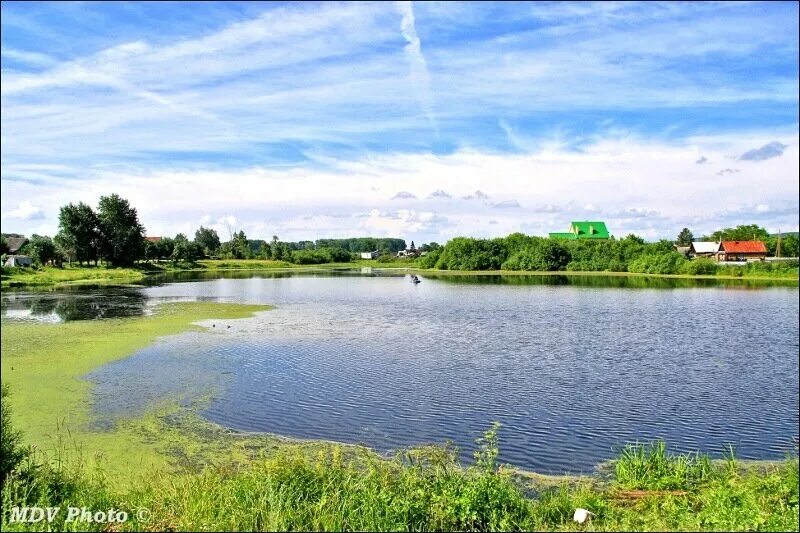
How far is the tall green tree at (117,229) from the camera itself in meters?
71.9

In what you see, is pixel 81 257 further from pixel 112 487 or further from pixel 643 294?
pixel 112 487

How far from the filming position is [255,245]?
575 feet

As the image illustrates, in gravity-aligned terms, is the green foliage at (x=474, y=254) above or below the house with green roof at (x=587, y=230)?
below

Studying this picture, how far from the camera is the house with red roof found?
1761 inches

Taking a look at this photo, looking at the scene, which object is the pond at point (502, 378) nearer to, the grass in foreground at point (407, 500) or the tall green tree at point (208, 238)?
the grass in foreground at point (407, 500)

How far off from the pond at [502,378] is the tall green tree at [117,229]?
34184 millimetres

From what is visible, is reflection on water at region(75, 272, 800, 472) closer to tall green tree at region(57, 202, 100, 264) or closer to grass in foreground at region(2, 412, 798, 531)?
grass in foreground at region(2, 412, 798, 531)

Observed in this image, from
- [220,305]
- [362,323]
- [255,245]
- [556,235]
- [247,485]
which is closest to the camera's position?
[247,485]

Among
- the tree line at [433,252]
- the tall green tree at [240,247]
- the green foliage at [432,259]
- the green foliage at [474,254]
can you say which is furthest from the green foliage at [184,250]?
the green foliage at [474,254]

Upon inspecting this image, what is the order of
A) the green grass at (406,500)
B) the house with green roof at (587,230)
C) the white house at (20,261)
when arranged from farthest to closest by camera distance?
the house with green roof at (587,230) → the white house at (20,261) → the green grass at (406,500)

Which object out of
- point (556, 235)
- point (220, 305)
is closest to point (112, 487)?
point (220, 305)

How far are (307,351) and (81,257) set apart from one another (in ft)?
172

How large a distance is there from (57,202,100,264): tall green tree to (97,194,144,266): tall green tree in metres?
1.88

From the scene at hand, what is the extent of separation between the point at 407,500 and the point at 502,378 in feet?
39.3
